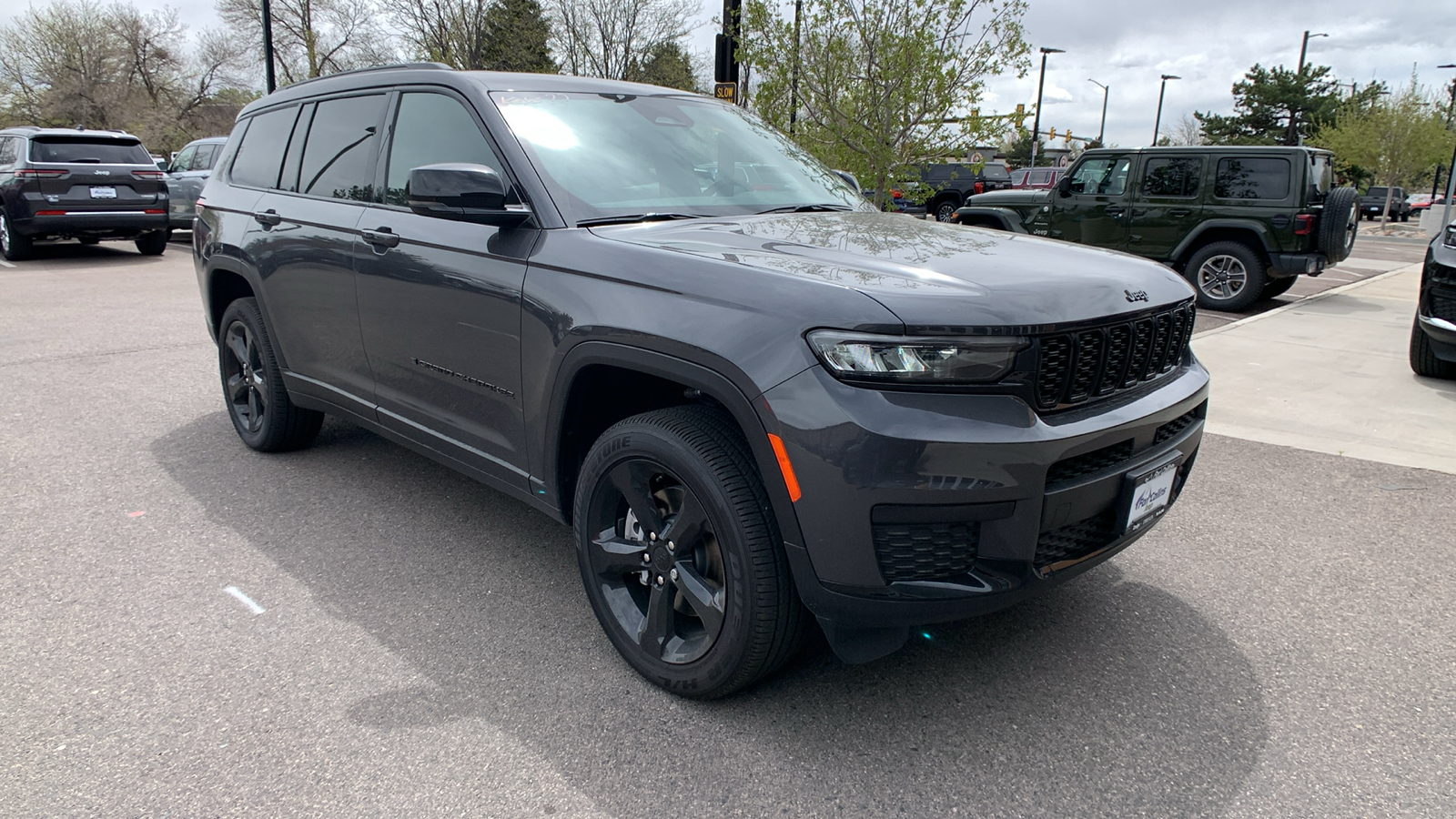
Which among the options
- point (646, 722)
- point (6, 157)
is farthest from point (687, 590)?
point (6, 157)

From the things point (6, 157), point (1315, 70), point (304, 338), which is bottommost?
point (304, 338)

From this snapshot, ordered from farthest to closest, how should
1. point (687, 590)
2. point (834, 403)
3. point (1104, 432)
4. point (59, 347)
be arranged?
point (59, 347) < point (687, 590) < point (1104, 432) < point (834, 403)

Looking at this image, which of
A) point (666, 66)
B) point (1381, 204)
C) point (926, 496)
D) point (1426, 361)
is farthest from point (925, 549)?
point (1381, 204)

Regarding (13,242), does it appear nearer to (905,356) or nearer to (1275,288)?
(905,356)

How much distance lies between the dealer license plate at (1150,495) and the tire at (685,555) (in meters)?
0.93

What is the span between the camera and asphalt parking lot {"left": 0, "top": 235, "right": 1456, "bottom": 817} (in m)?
2.26

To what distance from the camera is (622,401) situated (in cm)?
293

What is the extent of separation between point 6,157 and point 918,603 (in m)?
15.7

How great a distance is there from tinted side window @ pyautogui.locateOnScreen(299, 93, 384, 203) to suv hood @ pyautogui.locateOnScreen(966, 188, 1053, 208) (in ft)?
34.3

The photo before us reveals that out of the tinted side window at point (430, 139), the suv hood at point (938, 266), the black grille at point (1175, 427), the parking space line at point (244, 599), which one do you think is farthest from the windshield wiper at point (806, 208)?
the parking space line at point (244, 599)

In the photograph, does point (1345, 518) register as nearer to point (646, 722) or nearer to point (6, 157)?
point (646, 722)

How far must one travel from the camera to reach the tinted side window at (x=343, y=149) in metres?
3.65

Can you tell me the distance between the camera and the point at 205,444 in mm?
4926

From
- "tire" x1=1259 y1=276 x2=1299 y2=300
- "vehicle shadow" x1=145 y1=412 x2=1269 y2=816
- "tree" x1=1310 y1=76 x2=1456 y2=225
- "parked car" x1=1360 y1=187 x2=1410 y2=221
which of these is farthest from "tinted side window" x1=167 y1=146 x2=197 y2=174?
"parked car" x1=1360 y1=187 x2=1410 y2=221
